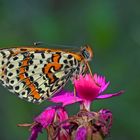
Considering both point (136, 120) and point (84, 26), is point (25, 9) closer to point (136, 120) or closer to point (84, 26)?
point (84, 26)

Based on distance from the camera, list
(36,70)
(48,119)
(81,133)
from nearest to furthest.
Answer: (81,133)
(48,119)
(36,70)

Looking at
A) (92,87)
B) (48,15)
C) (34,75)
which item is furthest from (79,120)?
(48,15)

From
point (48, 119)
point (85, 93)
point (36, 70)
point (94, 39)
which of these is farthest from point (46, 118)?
point (94, 39)

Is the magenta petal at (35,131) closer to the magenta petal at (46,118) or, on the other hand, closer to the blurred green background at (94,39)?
the magenta petal at (46,118)

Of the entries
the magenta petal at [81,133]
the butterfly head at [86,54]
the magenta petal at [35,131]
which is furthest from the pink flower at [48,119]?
the butterfly head at [86,54]

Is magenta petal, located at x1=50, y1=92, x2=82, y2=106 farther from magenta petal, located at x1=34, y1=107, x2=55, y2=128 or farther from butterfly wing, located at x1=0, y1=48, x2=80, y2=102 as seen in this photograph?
butterfly wing, located at x1=0, y1=48, x2=80, y2=102

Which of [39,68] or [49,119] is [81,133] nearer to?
[49,119]
